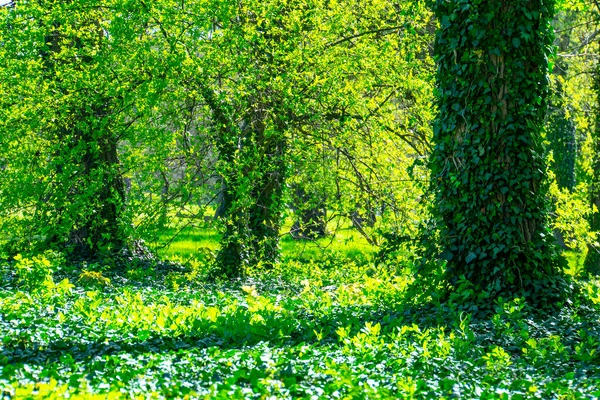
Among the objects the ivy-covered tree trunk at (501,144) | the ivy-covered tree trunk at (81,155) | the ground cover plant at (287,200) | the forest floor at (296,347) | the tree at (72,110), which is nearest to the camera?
the forest floor at (296,347)

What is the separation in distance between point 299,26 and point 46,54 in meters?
4.69

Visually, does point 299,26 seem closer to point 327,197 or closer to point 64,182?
point 327,197

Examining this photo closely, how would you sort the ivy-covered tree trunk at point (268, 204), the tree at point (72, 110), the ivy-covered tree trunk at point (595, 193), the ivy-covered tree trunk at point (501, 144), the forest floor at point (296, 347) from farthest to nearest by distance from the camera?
the ivy-covered tree trunk at point (595, 193) → the ivy-covered tree trunk at point (268, 204) → the tree at point (72, 110) → the ivy-covered tree trunk at point (501, 144) → the forest floor at point (296, 347)

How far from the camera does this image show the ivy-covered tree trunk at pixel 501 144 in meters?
7.43

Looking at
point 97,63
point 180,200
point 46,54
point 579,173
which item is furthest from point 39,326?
point 579,173

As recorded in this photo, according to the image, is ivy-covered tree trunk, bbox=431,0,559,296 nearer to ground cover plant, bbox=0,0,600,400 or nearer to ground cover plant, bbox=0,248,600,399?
ground cover plant, bbox=0,0,600,400

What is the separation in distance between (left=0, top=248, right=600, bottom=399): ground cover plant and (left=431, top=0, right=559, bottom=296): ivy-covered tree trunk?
42 cm

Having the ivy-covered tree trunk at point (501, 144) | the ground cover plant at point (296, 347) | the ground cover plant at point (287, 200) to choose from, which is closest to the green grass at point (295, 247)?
the ground cover plant at point (287, 200)

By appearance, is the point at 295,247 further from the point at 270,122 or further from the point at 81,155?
the point at 81,155

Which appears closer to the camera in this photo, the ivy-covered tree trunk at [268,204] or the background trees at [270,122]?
the background trees at [270,122]

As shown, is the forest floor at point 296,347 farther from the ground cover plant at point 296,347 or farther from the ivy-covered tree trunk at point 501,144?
the ivy-covered tree trunk at point 501,144

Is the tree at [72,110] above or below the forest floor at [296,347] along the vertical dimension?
above

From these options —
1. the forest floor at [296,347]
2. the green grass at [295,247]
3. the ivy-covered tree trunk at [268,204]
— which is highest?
the ivy-covered tree trunk at [268,204]

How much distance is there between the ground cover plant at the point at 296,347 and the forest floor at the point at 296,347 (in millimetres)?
14
